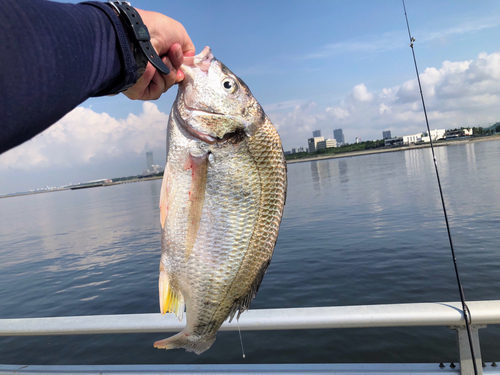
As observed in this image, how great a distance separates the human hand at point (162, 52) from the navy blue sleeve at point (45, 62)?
0.42 metres

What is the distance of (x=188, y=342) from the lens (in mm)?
1479

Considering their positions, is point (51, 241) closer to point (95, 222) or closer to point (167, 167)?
point (95, 222)

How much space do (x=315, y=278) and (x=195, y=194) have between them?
8.37m

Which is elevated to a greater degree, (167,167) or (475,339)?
(167,167)

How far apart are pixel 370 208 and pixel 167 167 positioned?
17363 millimetres

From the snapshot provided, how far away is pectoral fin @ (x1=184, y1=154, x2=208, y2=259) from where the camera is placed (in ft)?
4.61

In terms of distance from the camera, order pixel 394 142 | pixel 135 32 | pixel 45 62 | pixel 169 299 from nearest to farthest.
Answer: pixel 45 62
pixel 135 32
pixel 169 299
pixel 394 142

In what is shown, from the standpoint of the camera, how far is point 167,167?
1.46 meters

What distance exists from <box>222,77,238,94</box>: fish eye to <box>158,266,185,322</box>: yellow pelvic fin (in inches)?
35.4

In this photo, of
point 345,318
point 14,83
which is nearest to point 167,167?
point 14,83

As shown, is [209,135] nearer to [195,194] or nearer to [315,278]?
[195,194]

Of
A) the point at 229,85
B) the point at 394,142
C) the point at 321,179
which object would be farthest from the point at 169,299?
the point at 394,142

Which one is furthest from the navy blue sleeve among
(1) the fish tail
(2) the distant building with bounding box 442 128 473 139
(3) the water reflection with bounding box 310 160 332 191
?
A: (2) the distant building with bounding box 442 128 473 139

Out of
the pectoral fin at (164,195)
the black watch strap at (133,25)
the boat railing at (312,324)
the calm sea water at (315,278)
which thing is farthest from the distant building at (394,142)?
the black watch strap at (133,25)
